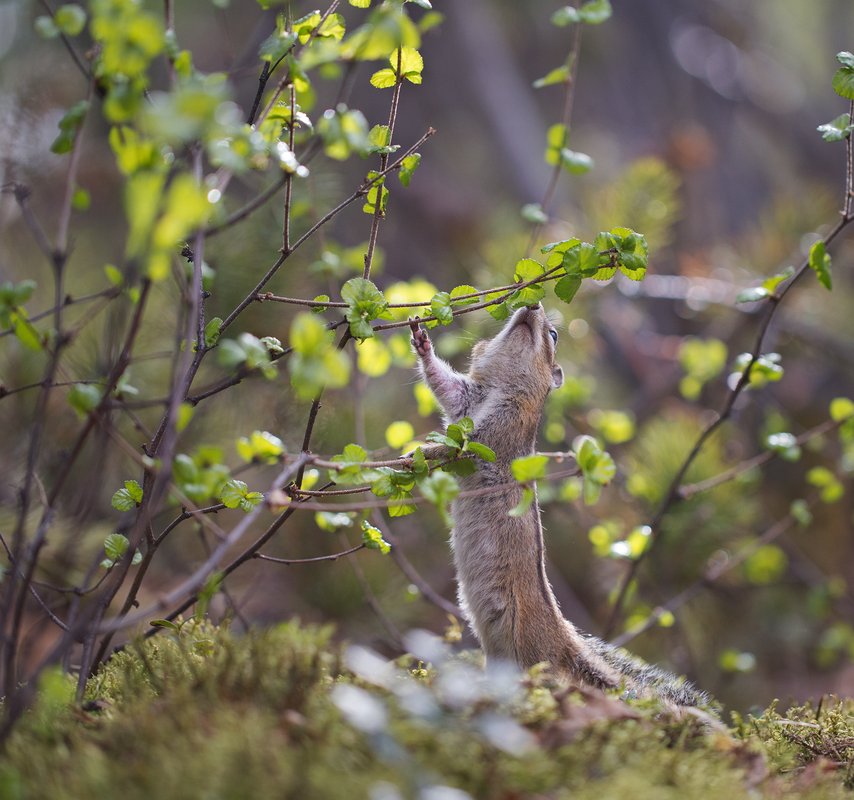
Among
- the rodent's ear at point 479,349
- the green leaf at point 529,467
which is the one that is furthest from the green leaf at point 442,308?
the rodent's ear at point 479,349

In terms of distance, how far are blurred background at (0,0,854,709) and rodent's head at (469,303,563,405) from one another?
282mm

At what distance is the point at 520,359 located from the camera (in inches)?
103

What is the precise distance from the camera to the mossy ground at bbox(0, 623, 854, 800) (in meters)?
1.06

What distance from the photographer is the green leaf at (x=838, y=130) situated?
5.42ft

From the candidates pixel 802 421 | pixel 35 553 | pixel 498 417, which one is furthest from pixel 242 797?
pixel 802 421

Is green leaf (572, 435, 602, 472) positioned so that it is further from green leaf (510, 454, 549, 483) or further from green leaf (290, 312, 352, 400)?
green leaf (290, 312, 352, 400)

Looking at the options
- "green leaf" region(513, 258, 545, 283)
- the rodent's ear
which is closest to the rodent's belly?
the rodent's ear

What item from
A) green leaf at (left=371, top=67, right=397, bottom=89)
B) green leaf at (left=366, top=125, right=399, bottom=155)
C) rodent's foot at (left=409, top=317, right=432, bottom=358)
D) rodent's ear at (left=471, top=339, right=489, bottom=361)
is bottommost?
rodent's ear at (left=471, top=339, right=489, bottom=361)

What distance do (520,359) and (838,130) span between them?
1.15 metres

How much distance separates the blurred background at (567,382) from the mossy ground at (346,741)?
0.42m

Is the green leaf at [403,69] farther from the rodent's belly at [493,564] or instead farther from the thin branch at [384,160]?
the rodent's belly at [493,564]

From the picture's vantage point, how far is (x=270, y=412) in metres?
3.11

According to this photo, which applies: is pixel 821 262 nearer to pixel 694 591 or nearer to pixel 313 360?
pixel 313 360

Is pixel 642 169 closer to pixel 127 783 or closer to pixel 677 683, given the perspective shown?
pixel 677 683
